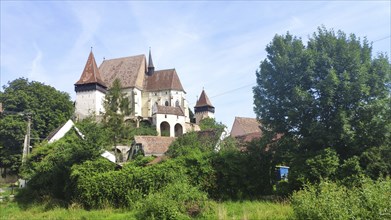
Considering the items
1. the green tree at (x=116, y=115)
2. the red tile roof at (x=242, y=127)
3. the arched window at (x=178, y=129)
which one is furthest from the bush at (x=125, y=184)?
the arched window at (x=178, y=129)

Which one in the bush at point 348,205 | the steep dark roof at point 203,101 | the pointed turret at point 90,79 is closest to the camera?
the bush at point 348,205

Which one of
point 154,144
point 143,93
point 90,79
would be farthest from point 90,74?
point 154,144

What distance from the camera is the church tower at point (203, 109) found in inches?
2972

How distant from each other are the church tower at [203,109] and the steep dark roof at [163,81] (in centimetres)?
713

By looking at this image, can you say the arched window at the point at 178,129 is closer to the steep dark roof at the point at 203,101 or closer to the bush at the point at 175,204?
the steep dark roof at the point at 203,101

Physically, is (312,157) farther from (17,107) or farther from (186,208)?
(17,107)

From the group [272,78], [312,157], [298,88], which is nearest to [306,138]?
[312,157]

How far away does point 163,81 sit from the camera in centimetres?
7144

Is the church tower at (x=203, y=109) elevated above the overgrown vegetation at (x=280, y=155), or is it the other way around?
the church tower at (x=203, y=109)

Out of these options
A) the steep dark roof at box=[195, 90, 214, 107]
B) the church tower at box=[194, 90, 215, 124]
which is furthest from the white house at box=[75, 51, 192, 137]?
the steep dark roof at box=[195, 90, 214, 107]

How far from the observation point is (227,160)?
18.8 metres

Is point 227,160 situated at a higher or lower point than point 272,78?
lower

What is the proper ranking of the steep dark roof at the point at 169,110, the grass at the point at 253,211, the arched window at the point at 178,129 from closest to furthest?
the grass at the point at 253,211
the steep dark roof at the point at 169,110
the arched window at the point at 178,129

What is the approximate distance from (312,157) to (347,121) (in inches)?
89.5
